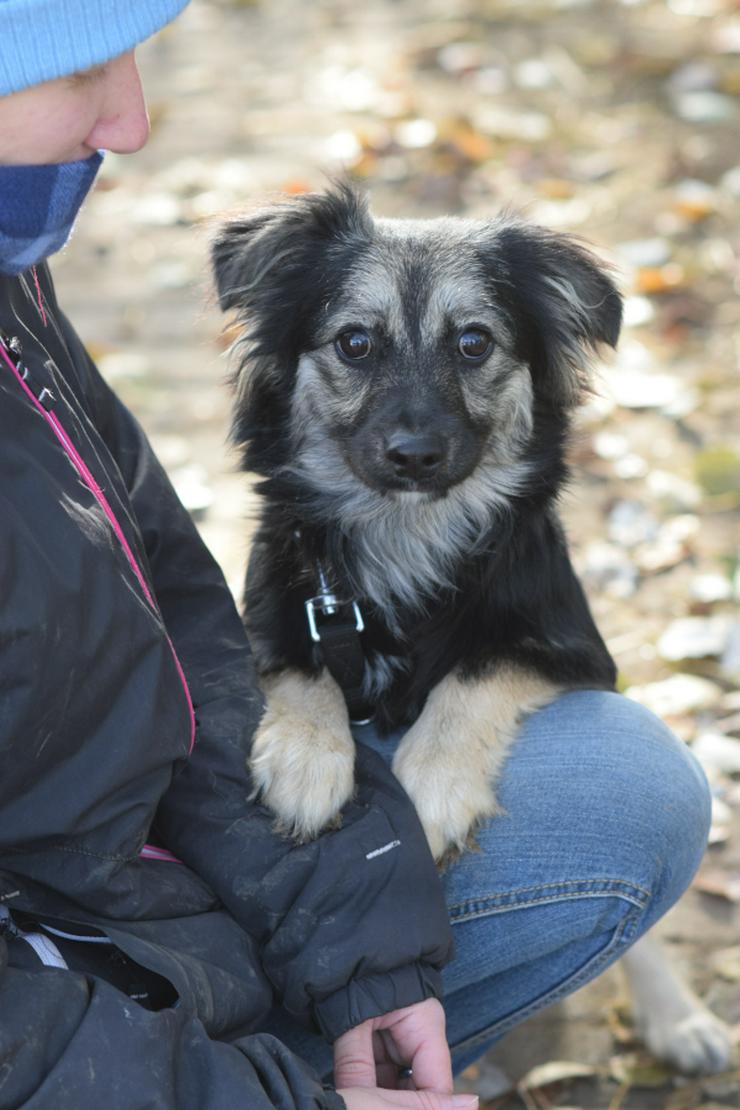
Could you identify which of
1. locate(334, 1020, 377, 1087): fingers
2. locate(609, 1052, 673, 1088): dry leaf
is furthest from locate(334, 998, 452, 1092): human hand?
locate(609, 1052, 673, 1088): dry leaf

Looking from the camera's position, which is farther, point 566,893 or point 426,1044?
point 566,893

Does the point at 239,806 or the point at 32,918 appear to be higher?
the point at 32,918

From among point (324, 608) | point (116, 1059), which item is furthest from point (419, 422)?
point (116, 1059)

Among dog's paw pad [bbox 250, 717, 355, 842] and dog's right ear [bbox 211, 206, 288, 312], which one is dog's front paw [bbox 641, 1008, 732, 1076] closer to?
dog's paw pad [bbox 250, 717, 355, 842]

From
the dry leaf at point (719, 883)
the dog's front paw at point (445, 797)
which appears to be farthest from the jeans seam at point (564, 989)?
the dry leaf at point (719, 883)

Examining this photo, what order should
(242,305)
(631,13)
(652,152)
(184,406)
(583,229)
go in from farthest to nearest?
1. (631,13)
2. (652,152)
3. (583,229)
4. (184,406)
5. (242,305)

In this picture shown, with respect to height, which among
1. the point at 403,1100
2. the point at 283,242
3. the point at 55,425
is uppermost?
the point at 55,425

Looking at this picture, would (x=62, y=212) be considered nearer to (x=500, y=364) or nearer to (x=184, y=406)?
(x=500, y=364)

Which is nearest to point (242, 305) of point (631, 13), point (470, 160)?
point (470, 160)

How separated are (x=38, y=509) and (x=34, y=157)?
1.39ft

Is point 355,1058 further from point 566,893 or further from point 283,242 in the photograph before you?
point 283,242

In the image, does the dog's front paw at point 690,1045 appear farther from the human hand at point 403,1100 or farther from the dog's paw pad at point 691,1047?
the human hand at point 403,1100

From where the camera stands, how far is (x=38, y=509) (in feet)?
5.37

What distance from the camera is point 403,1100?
1716 mm
